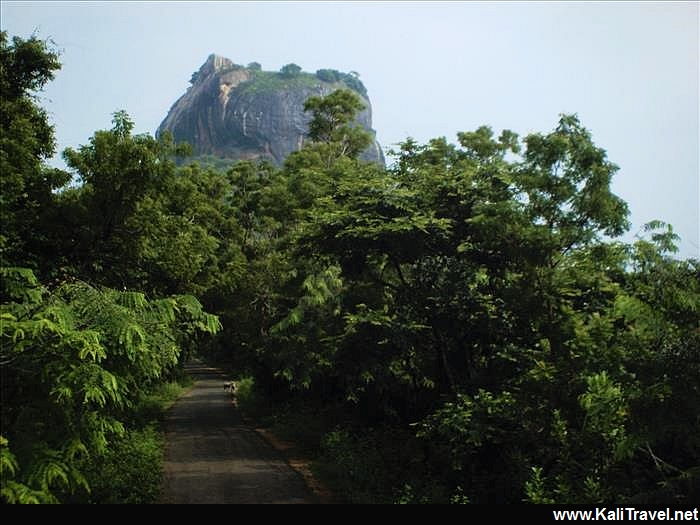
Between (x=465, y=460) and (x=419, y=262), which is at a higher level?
(x=419, y=262)

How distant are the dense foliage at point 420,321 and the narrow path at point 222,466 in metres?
1.12

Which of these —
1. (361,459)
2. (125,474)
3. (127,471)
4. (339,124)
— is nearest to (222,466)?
(127,471)

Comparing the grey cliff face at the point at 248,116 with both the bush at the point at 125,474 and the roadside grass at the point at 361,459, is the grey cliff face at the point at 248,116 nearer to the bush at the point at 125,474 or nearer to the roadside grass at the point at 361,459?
the roadside grass at the point at 361,459

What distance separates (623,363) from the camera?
34.8ft

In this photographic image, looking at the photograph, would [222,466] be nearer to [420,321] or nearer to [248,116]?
[420,321]

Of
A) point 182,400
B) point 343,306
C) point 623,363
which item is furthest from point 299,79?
point 623,363

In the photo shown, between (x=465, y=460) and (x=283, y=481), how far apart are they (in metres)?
4.62

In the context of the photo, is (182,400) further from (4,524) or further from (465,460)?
(4,524)

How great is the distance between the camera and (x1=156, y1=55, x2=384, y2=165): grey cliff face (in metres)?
139

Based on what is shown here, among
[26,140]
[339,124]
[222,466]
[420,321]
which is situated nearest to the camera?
[26,140]

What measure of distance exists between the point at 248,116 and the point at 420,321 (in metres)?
132

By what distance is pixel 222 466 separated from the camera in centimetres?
1712

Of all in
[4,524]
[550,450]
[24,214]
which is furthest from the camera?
[24,214]

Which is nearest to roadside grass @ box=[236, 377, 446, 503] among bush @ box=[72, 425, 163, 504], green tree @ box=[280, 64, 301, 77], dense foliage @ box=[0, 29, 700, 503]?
dense foliage @ box=[0, 29, 700, 503]
